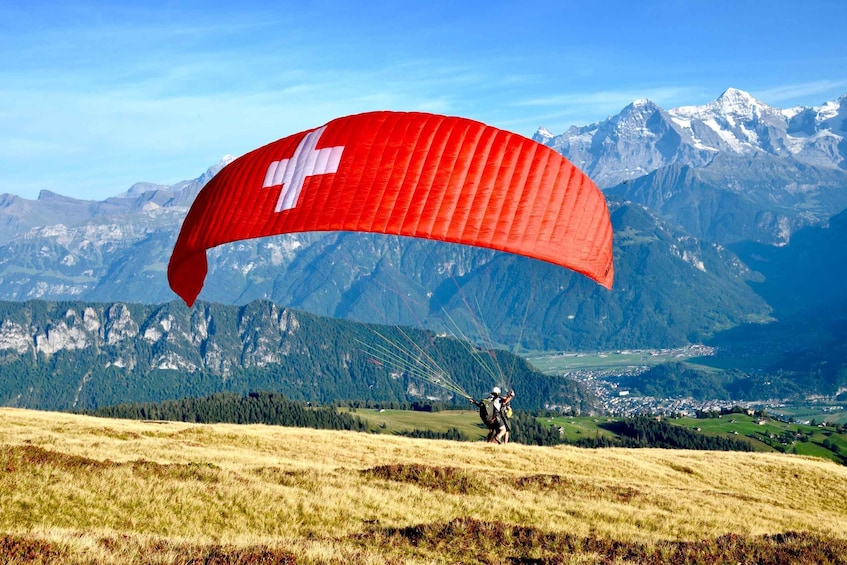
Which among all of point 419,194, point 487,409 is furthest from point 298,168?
point 487,409

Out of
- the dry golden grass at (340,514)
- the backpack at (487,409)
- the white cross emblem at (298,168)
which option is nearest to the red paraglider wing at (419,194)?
the white cross emblem at (298,168)

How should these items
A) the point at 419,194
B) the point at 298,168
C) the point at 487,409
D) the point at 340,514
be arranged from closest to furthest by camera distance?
the point at 340,514, the point at 419,194, the point at 298,168, the point at 487,409

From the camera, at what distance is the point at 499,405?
119 ft

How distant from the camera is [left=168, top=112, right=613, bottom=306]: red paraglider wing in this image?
24453 millimetres

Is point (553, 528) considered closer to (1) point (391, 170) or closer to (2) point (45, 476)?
(1) point (391, 170)

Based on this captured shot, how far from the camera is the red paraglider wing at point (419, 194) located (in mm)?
24453

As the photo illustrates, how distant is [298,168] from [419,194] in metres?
4.72

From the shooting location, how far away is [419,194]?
82.4ft

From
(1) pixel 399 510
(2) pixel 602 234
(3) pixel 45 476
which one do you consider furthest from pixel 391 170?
(3) pixel 45 476

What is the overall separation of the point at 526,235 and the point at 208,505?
1222 centimetres

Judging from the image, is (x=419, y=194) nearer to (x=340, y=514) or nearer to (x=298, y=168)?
(x=298, y=168)

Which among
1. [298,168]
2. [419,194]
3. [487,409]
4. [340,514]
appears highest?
[298,168]

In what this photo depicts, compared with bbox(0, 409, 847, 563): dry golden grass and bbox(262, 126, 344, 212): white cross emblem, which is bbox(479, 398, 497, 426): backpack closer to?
bbox(0, 409, 847, 563): dry golden grass

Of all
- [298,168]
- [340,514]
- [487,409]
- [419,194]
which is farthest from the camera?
[487,409]
